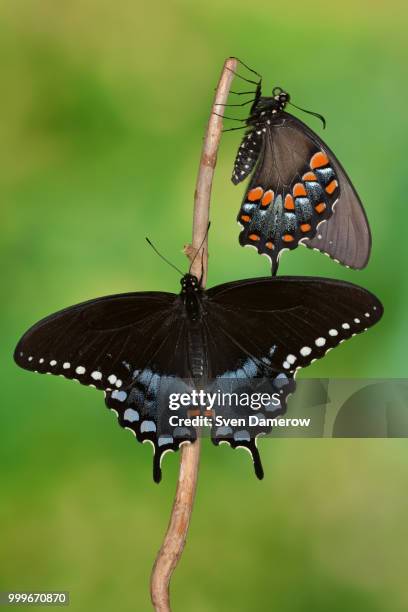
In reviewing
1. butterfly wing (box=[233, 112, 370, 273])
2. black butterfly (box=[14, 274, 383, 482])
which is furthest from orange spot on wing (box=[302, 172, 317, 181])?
black butterfly (box=[14, 274, 383, 482])

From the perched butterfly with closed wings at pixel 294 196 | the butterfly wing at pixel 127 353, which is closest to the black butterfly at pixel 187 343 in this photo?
the butterfly wing at pixel 127 353

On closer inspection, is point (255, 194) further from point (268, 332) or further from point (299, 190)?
point (268, 332)

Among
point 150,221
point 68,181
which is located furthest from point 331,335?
point 68,181

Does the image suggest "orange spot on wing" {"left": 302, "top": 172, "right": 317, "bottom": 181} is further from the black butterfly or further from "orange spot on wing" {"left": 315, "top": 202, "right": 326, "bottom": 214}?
the black butterfly

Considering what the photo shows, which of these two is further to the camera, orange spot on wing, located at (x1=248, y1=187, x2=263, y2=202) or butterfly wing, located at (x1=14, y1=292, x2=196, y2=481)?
orange spot on wing, located at (x1=248, y1=187, x2=263, y2=202)

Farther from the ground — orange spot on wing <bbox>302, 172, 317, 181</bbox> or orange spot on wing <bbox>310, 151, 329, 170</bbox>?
orange spot on wing <bbox>310, 151, 329, 170</bbox>

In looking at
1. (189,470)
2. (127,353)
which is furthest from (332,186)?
(189,470)

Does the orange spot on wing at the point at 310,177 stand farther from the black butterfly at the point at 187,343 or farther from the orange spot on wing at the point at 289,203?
the black butterfly at the point at 187,343
